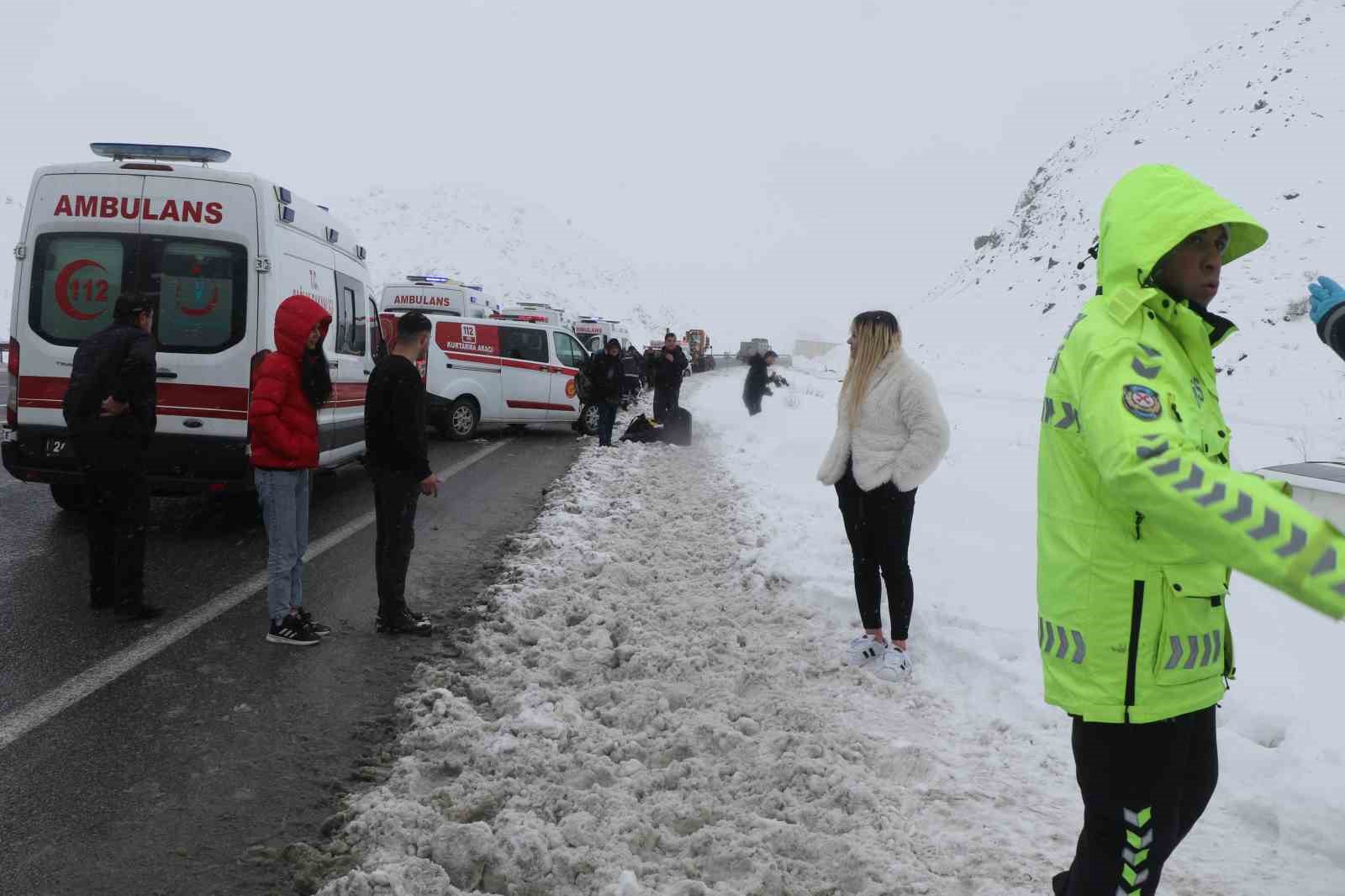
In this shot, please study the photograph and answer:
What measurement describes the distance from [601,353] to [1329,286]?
42.0ft

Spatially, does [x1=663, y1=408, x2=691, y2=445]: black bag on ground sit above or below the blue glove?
below

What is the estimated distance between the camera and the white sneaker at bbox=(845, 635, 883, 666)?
4.92 metres

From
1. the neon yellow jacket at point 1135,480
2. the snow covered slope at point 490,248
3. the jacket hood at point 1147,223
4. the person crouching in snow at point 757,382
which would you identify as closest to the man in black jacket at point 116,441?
the neon yellow jacket at point 1135,480

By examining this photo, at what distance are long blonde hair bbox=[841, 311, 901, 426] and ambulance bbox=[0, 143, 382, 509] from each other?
475 centimetres

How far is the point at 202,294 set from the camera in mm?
7020

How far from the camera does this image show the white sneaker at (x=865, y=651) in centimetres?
492

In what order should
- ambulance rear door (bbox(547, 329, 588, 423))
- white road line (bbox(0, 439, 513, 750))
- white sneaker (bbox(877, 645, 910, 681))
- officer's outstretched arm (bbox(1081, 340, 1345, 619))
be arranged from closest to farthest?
officer's outstretched arm (bbox(1081, 340, 1345, 619)) → white road line (bbox(0, 439, 513, 750)) → white sneaker (bbox(877, 645, 910, 681)) → ambulance rear door (bbox(547, 329, 588, 423))

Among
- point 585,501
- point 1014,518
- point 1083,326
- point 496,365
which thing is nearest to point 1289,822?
point 1083,326

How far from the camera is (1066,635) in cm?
199

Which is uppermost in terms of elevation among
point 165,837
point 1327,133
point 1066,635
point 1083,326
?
point 1327,133

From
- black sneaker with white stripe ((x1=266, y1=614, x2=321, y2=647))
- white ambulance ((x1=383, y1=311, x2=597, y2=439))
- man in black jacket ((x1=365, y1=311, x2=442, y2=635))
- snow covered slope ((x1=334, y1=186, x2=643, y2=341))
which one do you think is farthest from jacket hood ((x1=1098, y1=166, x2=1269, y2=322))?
snow covered slope ((x1=334, y1=186, x2=643, y2=341))

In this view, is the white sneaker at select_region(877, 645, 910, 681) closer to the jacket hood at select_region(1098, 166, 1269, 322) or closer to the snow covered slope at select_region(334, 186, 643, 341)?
the jacket hood at select_region(1098, 166, 1269, 322)

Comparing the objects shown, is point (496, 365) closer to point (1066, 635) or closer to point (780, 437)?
point (780, 437)

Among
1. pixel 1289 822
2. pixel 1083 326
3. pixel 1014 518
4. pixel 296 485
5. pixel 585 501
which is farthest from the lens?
pixel 585 501
